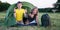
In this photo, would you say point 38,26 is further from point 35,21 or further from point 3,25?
point 3,25

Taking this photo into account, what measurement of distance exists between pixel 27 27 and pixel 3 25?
3.50ft

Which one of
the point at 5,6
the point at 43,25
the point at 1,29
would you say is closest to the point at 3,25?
the point at 1,29

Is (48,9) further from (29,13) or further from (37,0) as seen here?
(29,13)

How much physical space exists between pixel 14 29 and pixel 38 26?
3.60 feet

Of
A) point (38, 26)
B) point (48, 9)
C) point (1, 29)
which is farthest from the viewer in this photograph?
point (48, 9)

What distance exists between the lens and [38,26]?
9.23 metres

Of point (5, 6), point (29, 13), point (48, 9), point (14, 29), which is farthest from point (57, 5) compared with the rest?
point (14, 29)

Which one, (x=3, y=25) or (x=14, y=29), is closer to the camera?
(x=14, y=29)

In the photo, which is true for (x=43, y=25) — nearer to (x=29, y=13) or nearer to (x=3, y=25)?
(x=29, y=13)

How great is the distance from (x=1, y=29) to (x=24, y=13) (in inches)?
53.1

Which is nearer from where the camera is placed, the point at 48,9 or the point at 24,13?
the point at 24,13

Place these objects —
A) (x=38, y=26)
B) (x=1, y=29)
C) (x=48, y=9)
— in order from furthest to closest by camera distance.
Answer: (x=48, y=9), (x=38, y=26), (x=1, y=29)

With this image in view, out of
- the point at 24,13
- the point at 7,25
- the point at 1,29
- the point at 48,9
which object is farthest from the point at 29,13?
the point at 48,9

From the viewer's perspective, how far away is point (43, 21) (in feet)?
30.3
